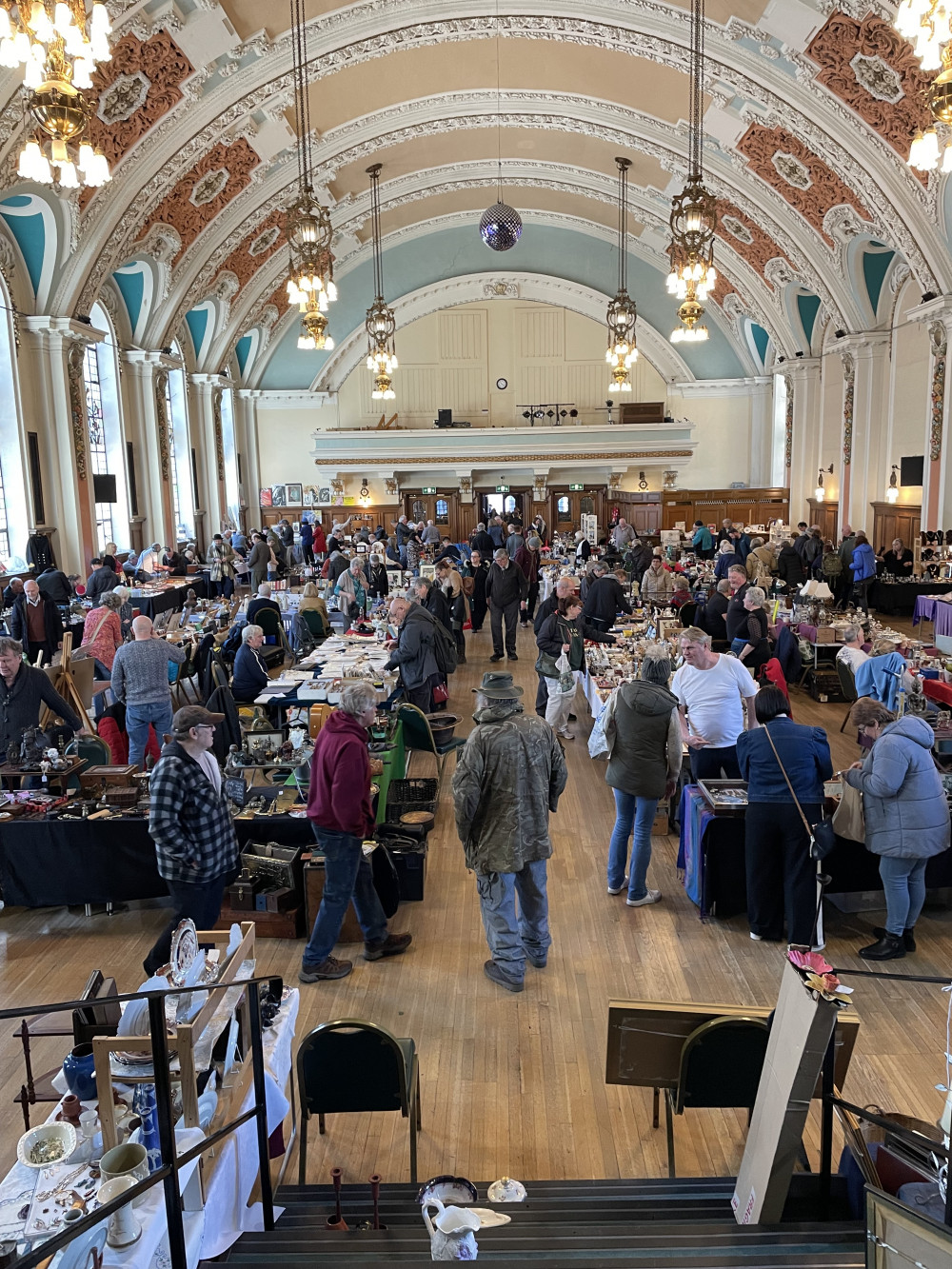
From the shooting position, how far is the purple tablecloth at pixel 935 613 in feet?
40.8

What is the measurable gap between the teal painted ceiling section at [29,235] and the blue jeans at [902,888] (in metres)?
13.5

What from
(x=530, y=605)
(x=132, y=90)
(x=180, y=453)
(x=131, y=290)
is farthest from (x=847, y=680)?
(x=180, y=453)

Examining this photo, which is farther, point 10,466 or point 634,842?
point 10,466

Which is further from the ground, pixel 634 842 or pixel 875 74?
pixel 875 74

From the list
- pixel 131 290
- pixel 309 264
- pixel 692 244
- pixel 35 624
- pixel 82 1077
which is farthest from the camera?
pixel 131 290

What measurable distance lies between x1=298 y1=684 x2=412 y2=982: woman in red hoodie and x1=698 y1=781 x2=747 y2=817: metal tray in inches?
78.2

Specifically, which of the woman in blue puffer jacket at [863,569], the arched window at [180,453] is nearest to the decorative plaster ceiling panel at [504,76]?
the arched window at [180,453]

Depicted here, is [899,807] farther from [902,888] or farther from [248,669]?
[248,669]

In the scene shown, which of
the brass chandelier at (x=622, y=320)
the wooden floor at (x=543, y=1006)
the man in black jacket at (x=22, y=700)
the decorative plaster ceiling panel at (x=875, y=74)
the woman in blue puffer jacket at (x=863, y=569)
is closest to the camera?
the wooden floor at (x=543, y=1006)

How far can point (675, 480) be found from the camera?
85.0 feet

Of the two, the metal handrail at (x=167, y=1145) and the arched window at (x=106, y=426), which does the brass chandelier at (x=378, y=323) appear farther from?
the metal handrail at (x=167, y=1145)

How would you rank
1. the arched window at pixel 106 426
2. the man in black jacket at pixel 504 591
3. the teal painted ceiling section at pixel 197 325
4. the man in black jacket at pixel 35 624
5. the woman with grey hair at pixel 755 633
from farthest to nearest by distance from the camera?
the teal painted ceiling section at pixel 197 325 < the arched window at pixel 106 426 < the man in black jacket at pixel 504 591 < the man in black jacket at pixel 35 624 < the woman with grey hair at pixel 755 633

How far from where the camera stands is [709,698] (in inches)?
235

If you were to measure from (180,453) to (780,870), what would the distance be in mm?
18980
